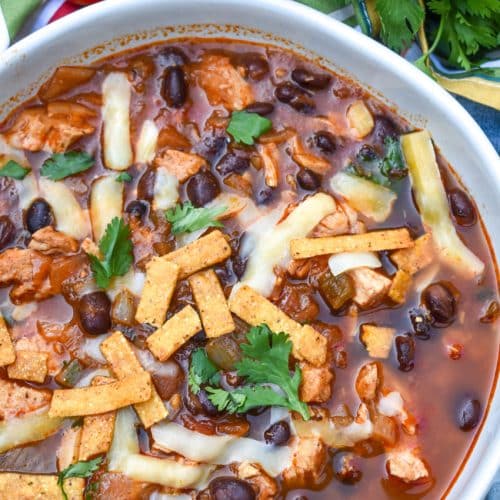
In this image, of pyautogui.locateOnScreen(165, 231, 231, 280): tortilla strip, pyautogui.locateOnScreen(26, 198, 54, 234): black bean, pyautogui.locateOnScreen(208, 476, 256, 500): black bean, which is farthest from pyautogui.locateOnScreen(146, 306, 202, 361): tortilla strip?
pyautogui.locateOnScreen(26, 198, 54, 234): black bean

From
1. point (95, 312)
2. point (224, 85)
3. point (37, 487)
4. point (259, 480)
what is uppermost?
point (224, 85)

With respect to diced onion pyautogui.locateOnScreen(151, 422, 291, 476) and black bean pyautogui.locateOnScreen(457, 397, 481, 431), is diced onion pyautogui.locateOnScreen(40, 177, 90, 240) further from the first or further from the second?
black bean pyautogui.locateOnScreen(457, 397, 481, 431)

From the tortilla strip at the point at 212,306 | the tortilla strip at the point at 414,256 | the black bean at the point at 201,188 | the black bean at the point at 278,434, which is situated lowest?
the black bean at the point at 278,434

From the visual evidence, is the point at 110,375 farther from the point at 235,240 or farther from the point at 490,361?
the point at 490,361

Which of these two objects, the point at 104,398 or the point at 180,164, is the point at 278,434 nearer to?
the point at 104,398

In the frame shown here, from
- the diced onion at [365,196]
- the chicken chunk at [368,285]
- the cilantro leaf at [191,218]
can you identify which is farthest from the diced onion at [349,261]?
the cilantro leaf at [191,218]

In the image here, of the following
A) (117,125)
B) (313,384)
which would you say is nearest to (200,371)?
(313,384)

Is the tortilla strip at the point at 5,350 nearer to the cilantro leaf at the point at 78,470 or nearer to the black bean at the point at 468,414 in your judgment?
the cilantro leaf at the point at 78,470
